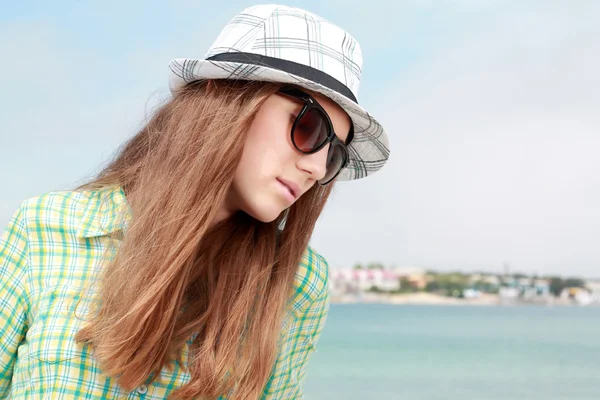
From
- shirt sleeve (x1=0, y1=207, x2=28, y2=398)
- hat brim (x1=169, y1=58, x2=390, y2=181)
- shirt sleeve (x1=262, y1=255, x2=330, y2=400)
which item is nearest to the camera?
hat brim (x1=169, y1=58, x2=390, y2=181)

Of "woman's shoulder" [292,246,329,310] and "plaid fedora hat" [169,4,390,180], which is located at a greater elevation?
"plaid fedora hat" [169,4,390,180]

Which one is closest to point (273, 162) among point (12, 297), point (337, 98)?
point (337, 98)

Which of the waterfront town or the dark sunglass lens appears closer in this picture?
the dark sunglass lens

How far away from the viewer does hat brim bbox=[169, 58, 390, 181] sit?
159 centimetres

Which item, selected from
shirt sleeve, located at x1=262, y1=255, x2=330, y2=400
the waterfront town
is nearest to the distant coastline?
the waterfront town

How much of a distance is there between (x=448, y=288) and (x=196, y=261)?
61.6 meters

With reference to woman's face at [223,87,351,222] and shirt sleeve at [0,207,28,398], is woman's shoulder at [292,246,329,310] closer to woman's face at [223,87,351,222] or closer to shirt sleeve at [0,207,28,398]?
woman's face at [223,87,351,222]

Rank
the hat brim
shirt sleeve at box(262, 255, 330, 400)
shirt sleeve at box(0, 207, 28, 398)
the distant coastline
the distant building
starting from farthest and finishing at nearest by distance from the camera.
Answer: the distant coastline → the distant building → shirt sleeve at box(262, 255, 330, 400) → shirt sleeve at box(0, 207, 28, 398) → the hat brim

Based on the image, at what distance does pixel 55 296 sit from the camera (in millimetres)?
1715

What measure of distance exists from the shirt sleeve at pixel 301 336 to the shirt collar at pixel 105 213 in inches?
23.2

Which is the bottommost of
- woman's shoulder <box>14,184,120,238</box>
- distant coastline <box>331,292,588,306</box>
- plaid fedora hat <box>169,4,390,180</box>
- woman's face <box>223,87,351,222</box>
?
distant coastline <box>331,292,588,306</box>

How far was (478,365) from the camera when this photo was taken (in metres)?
24.5

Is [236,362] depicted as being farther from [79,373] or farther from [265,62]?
Result: [265,62]

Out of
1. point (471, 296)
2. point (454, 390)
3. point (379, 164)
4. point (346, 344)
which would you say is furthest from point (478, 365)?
point (471, 296)
